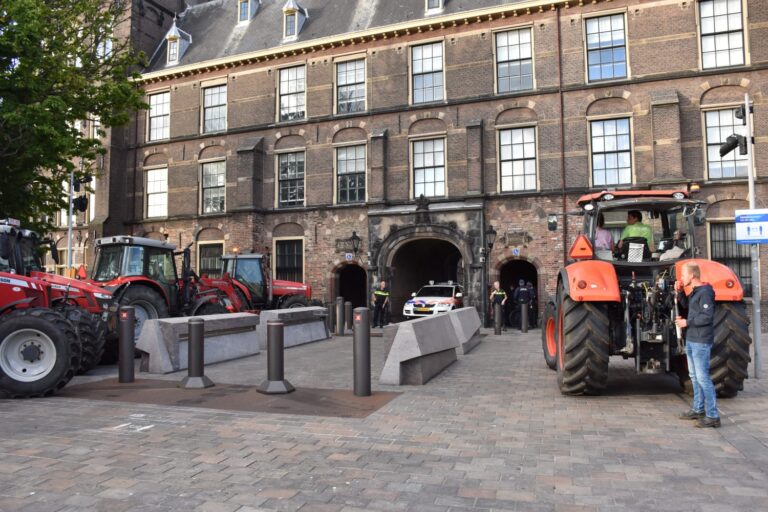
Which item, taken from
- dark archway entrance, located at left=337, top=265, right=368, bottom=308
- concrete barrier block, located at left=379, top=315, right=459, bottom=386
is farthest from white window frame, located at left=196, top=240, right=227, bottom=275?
concrete barrier block, located at left=379, top=315, right=459, bottom=386

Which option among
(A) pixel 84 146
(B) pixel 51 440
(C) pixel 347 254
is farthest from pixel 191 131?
(B) pixel 51 440

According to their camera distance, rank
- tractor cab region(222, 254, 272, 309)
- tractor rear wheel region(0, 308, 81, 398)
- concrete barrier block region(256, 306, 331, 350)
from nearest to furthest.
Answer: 1. tractor rear wheel region(0, 308, 81, 398)
2. concrete barrier block region(256, 306, 331, 350)
3. tractor cab region(222, 254, 272, 309)

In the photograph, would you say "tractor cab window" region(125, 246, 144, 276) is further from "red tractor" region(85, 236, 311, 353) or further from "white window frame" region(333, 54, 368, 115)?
"white window frame" region(333, 54, 368, 115)

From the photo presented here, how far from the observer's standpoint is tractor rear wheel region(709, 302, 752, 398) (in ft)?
20.0

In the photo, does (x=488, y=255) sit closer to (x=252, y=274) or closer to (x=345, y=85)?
(x=252, y=274)

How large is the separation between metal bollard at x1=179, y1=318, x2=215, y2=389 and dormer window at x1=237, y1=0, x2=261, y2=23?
21803 millimetres

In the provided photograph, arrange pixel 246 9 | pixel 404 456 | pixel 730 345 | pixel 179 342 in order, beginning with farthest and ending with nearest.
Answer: pixel 246 9 → pixel 179 342 → pixel 730 345 → pixel 404 456

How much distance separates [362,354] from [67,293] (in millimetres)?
5096

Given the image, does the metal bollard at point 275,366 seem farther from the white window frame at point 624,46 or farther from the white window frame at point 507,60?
the white window frame at point 624,46

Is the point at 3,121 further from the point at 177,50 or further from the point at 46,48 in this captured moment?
the point at 177,50

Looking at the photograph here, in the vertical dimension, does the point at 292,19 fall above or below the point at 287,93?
above

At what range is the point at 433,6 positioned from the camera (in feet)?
68.7

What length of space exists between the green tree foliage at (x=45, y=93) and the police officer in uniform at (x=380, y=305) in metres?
9.45

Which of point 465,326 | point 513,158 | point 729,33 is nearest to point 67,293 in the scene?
point 465,326
